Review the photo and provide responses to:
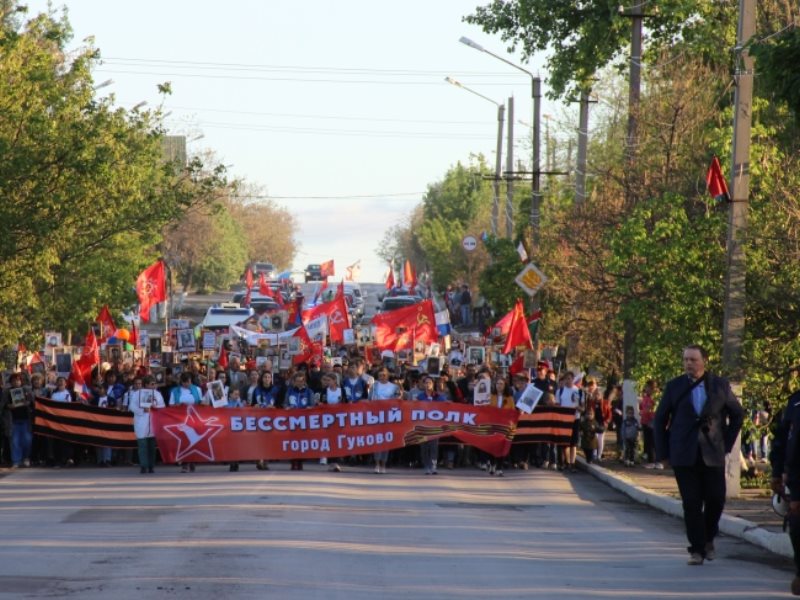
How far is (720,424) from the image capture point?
12.8m

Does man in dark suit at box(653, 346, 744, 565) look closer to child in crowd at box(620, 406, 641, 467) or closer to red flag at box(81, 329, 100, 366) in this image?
child in crowd at box(620, 406, 641, 467)

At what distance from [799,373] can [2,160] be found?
14.4 m

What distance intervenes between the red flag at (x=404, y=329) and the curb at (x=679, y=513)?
10.1m

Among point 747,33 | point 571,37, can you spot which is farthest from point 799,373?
point 571,37

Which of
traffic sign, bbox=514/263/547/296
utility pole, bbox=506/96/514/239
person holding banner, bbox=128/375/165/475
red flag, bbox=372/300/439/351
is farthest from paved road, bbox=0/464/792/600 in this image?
utility pole, bbox=506/96/514/239

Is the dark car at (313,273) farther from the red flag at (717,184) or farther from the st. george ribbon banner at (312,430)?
the red flag at (717,184)

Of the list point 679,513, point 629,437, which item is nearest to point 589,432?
point 629,437

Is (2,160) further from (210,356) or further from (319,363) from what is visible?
(210,356)

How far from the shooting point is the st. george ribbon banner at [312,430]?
25.0 m

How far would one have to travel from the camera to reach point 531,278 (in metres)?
35.6

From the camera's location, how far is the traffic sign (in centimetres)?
3550

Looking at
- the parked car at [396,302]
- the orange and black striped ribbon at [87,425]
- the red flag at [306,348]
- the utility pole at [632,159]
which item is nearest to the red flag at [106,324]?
the red flag at [306,348]

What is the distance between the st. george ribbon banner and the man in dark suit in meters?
12.7

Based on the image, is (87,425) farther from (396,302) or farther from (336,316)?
(396,302)
